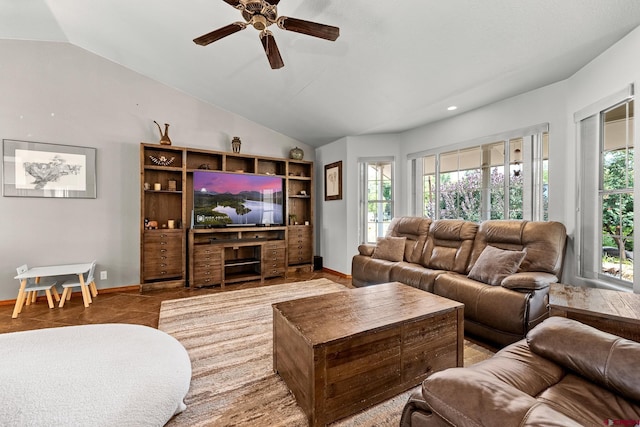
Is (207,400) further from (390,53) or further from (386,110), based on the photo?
(386,110)

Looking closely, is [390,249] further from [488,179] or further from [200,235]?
[200,235]

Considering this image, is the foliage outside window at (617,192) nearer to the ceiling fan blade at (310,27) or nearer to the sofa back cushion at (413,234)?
the sofa back cushion at (413,234)

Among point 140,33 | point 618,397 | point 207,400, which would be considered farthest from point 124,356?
point 140,33

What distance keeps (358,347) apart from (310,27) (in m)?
2.22

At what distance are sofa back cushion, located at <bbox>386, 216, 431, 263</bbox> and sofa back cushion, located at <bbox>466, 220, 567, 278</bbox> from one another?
0.76 m

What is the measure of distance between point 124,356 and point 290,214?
4054mm

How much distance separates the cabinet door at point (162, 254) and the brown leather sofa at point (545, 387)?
4.02 meters

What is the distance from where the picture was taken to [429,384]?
3.03ft

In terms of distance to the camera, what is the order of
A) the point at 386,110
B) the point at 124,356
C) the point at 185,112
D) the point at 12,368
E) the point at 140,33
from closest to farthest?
the point at 12,368 < the point at 124,356 < the point at 140,33 < the point at 386,110 < the point at 185,112

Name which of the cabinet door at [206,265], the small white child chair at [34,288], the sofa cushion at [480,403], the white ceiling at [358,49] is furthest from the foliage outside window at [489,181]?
the small white child chair at [34,288]

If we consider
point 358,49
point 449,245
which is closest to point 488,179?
point 449,245

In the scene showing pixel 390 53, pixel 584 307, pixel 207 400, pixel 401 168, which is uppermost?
pixel 390 53

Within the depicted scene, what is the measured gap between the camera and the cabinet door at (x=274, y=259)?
4656mm

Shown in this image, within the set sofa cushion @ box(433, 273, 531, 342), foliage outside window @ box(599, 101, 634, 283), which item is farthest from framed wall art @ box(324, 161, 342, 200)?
foliage outside window @ box(599, 101, 634, 283)
